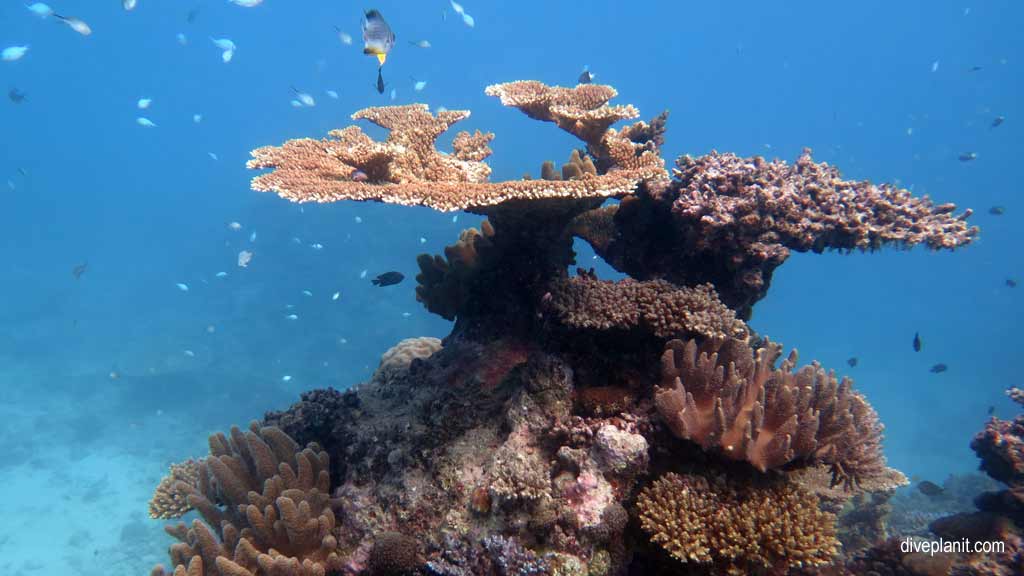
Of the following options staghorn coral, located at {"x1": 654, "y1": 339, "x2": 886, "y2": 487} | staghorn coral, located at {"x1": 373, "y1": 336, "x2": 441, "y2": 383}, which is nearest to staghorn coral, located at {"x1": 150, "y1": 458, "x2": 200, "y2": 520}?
staghorn coral, located at {"x1": 373, "y1": 336, "x2": 441, "y2": 383}

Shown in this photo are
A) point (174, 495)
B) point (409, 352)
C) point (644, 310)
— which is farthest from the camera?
point (409, 352)

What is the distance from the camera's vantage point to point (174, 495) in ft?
18.7

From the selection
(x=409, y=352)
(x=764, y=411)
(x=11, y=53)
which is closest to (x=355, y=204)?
(x=11, y=53)

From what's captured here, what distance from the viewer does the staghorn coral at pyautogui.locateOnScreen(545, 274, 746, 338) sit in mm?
4879

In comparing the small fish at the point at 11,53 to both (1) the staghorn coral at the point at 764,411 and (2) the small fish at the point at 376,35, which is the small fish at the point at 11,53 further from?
(1) the staghorn coral at the point at 764,411

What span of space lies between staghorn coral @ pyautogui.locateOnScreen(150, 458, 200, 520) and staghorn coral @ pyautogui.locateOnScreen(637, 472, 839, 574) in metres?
4.70

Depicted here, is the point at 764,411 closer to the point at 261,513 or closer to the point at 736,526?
the point at 736,526

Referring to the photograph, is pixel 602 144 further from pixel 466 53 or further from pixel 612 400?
pixel 466 53

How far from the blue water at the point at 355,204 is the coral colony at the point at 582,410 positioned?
25.8 metres

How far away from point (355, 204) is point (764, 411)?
133 ft

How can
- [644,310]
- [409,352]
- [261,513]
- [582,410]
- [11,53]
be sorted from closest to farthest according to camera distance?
[261,513] < [582,410] < [644,310] < [409,352] < [11,53]

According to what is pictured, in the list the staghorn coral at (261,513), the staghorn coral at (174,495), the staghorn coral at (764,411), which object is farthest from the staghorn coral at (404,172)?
the staghorn coral at (174,495)

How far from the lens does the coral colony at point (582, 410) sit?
12.9ft

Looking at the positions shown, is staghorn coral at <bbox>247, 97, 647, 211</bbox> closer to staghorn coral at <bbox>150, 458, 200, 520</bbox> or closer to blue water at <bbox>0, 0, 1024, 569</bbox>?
staghorn coral at <bbox>150, 458, 200, 520</bbox>
